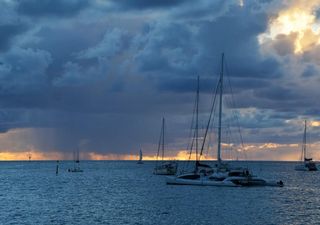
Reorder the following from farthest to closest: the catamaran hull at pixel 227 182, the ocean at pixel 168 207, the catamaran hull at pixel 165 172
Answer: the catamaran hull at pixel 165 172 < the catamaran hull at pixel 227 182 < the ocean at pixel 168 207

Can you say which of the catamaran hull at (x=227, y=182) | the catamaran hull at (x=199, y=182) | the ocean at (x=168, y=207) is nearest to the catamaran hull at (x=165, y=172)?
the catamaran hull at (x=227, y=182)

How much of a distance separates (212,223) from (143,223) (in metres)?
8.03

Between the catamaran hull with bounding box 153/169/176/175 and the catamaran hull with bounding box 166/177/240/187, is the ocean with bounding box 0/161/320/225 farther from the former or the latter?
the catamaran hull with bounding box 153/169/176/175

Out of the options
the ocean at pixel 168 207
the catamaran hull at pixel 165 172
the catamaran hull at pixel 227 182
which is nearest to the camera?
the ocean at pixel 168 207

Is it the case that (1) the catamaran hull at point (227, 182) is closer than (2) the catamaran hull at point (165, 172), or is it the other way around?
(1) the catamaran hull at point (227, 182)

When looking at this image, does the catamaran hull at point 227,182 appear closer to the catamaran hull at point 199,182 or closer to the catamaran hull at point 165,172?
the catamaran hull at point 199,182

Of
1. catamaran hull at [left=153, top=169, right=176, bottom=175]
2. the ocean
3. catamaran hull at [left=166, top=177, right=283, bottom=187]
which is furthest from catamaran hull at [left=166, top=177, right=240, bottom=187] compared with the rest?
catamaran hull at [left=153, top=169, right=176, bottom=175]

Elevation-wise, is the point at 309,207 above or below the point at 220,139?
below

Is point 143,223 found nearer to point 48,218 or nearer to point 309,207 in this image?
point 48,218

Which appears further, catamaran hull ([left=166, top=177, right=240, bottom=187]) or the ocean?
catamaran hull ([left=166, top=177, right=240, bottom=187])

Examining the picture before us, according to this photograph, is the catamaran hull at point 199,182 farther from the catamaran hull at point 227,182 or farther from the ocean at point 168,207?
the ocean at point 168,207

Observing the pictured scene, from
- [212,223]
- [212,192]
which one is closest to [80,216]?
[212,223]

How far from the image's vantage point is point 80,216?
7250cm

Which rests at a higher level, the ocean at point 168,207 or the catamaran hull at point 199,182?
the catamaran hull at point 199,182
